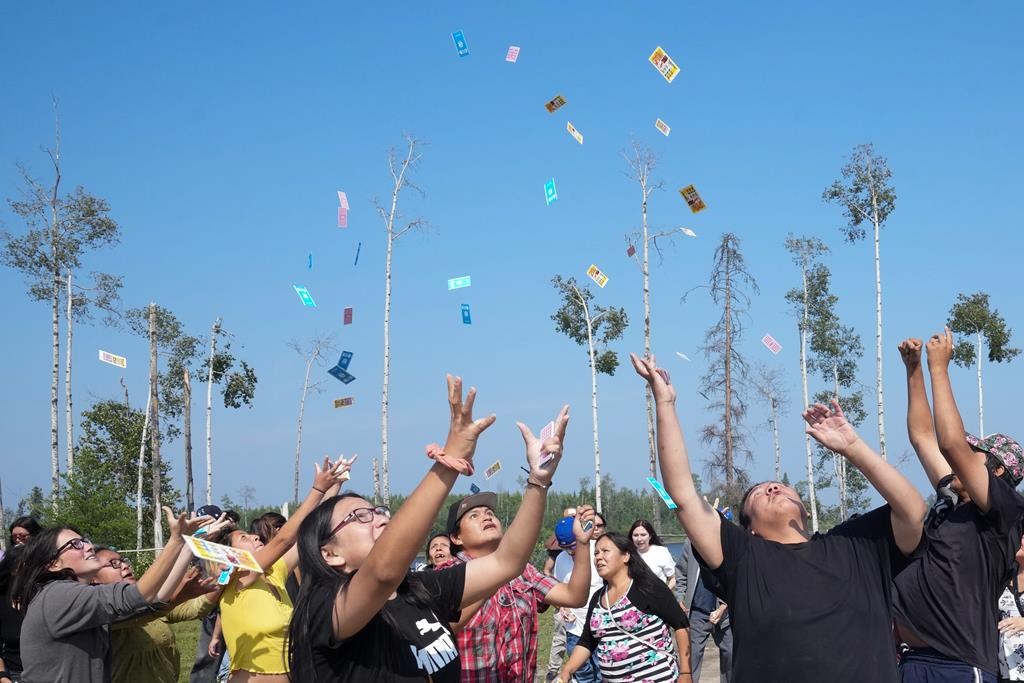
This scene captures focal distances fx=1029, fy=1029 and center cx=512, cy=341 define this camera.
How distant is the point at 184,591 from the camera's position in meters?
4.85

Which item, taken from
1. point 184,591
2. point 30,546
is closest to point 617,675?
point 184,591

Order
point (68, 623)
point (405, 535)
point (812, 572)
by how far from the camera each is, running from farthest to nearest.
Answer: point (68, 623), point (812, 572), point (405, 535)

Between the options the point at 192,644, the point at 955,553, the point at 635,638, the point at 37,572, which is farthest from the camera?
the point at 192,644

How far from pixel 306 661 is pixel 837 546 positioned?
203 cm

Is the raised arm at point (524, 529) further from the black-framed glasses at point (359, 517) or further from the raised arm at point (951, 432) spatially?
the raised arm at point (951, 432)

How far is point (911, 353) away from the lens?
4.24 meters

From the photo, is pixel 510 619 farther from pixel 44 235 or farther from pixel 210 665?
pixel 44 235

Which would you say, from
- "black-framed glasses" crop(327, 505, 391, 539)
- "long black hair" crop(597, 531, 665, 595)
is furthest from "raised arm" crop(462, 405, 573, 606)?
"long black hair" crop(597, 531, 665, 595)

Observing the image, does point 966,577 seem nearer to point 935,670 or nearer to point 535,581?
point 935,670

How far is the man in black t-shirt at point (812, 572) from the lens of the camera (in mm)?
3703

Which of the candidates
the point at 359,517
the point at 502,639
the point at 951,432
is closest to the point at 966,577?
the point at 951,432

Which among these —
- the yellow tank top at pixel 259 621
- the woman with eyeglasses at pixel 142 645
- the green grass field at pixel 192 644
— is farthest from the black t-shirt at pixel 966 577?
the green grass field at pixel 192 644

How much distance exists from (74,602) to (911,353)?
3.85 metres

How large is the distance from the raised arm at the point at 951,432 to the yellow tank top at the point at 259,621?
3.56m
